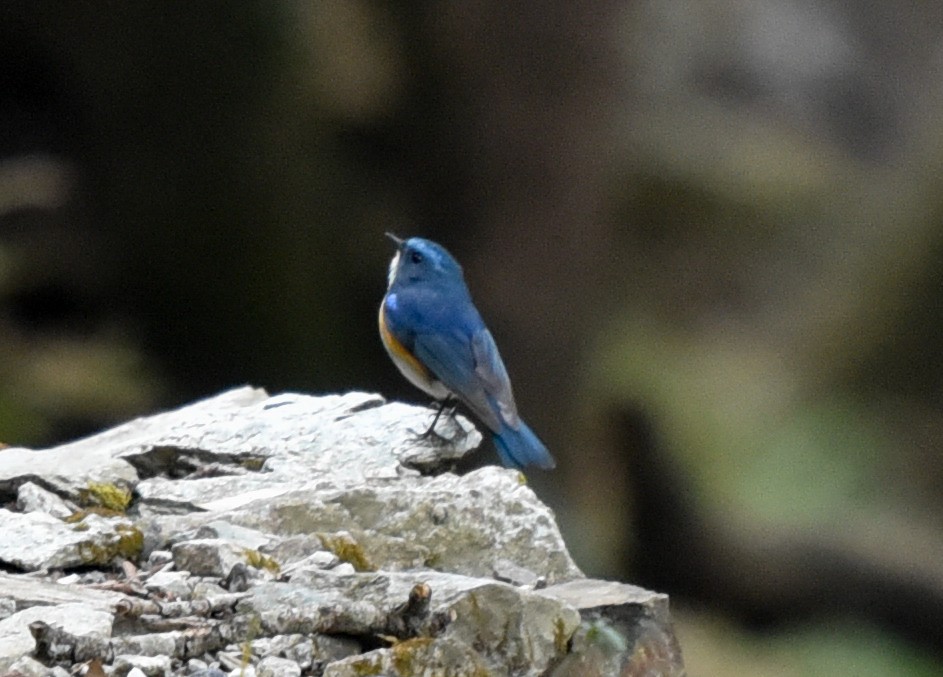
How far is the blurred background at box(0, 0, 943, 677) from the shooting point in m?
11.0

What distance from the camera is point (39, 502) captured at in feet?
14.6

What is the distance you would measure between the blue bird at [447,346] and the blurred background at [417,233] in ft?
12.6

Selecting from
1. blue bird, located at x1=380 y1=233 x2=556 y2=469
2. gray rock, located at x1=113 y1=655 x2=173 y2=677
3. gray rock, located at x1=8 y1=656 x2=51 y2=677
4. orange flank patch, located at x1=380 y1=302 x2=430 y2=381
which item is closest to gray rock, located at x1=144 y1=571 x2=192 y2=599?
gray rock, located at x1=113 y1=655 x2=173 y2=677

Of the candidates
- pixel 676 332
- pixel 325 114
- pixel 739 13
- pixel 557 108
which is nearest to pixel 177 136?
pixel 325 114

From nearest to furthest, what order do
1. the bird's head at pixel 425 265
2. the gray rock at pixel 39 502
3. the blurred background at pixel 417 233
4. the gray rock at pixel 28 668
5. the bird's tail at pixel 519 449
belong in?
the gray rock at pixel 28 668 → the gray rock at pixel 39 502 → the bird's tail at pixel 519 449 → the bird's head at pixel 425 265 → the blurred background at pixel 417 233

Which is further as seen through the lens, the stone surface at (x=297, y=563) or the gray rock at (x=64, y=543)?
the gray rock at (x=64, y=543)

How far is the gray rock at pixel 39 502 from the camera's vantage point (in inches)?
174

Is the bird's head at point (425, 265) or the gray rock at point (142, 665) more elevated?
the bird's head at point (425, 265)

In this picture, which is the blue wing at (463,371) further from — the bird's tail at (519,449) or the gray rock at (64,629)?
the gray rock at (64,629)

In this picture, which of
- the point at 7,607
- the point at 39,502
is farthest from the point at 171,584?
the point at 39,502

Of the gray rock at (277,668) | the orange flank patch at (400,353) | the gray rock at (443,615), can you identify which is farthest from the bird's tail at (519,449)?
the gray rock at (277,668)

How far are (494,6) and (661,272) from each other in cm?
720

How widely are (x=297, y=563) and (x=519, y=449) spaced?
2021 mm

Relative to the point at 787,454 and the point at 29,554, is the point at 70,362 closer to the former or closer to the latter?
the point at 787,454
